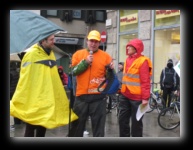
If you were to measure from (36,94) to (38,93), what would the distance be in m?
0.03

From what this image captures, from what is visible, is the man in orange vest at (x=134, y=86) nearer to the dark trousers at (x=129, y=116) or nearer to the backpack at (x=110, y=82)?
the dark trousers at (x=129, y=116)

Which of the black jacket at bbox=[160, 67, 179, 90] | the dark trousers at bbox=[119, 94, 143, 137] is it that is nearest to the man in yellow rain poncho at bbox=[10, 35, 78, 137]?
the dark trousers at bbox=[119, 94, 143, 137]

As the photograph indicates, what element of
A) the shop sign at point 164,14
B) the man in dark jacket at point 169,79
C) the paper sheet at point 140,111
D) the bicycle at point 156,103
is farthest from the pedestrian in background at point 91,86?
the shop sign at point 164,14

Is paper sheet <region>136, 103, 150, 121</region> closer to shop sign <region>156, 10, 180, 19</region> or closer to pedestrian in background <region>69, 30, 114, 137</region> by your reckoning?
pedestrian in background <region>69, 30, 114, 137</region>

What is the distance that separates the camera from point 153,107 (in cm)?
1068

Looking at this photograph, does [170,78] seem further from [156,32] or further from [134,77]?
[134,77]

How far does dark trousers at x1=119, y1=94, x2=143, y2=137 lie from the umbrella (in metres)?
1.63

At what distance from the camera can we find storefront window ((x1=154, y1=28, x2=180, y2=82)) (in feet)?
38.7

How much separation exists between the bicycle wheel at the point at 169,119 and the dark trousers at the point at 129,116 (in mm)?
2831
